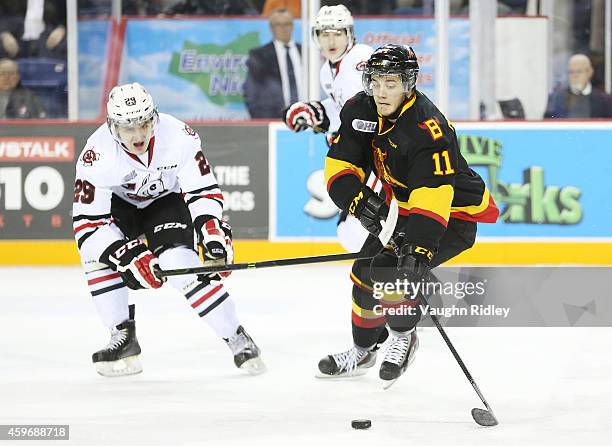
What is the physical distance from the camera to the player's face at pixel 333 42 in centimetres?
552

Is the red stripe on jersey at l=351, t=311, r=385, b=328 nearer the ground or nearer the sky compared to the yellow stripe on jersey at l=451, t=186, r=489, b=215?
nearer the ground

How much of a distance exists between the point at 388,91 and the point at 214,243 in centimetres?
83

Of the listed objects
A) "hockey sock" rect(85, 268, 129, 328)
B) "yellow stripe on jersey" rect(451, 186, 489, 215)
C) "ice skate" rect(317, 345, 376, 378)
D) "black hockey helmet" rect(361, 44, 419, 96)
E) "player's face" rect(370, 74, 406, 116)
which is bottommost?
"ice skate" rect(317, 345, 376, 378)

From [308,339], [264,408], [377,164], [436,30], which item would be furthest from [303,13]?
[264,408]

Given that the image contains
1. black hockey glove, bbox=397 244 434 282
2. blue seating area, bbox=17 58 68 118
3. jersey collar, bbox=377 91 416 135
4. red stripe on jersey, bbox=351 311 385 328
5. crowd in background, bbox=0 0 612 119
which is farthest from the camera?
blue seating area, bbox=17 58 68 118

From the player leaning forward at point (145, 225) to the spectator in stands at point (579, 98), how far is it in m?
3.55

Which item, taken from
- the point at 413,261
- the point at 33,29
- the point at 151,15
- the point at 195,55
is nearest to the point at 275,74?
the point at 195,55

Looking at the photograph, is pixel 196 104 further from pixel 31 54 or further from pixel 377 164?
pixel 377 164

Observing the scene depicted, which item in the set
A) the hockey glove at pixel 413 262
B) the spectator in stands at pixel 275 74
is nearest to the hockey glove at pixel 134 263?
the hockey glove at pixel 413 262

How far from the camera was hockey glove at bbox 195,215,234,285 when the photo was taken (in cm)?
421

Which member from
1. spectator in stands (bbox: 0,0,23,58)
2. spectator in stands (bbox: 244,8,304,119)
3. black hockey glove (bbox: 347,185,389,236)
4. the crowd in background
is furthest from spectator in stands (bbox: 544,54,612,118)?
black hockey glove (bbox: 347,185,389,236)

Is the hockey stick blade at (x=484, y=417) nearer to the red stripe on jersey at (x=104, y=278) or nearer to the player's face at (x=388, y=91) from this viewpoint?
the player's face at (x=388, y=91)

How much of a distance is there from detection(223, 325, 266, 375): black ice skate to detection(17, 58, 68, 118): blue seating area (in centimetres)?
359

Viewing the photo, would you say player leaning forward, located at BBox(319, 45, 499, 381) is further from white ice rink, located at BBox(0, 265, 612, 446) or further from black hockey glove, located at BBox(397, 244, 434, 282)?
white ice rink, located at BBox(0, 265, 612, 446)
